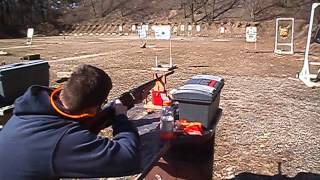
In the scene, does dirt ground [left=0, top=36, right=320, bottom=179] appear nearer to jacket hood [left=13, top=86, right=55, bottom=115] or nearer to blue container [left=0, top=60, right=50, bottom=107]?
blue container [left=0, top=60, right=50, bottom=107]

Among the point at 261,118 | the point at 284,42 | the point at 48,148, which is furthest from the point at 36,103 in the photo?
the point at 284,42

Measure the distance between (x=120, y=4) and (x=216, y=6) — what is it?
16886 mm

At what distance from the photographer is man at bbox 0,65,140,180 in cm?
170

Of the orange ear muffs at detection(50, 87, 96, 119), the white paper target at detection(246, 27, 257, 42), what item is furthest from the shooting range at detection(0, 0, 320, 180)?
the white paper target at detection(246, 27, 257, 42)

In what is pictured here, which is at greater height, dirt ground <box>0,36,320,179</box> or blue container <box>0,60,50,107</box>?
blue container <box>0,60,50,107</box>

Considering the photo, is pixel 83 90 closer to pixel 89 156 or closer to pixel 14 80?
pixel 89 156

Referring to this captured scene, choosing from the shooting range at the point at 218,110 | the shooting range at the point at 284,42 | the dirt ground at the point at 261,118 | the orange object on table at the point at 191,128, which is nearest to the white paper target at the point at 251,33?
the shooting range at the point at 284,42

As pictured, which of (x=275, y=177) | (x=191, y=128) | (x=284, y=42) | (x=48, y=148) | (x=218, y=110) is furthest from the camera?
(x=284, y=42)

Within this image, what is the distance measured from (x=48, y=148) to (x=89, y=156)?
0.58 feet

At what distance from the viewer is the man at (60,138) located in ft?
5.57

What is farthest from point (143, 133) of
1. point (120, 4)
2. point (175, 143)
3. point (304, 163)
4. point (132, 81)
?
point (120, 4)

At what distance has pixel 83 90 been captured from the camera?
1.71m

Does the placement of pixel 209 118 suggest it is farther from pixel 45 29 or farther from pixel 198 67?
pixel 45 29

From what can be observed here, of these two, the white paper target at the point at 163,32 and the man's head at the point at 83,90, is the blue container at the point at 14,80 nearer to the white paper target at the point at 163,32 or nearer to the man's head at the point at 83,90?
the man's head at the point at 83,90
